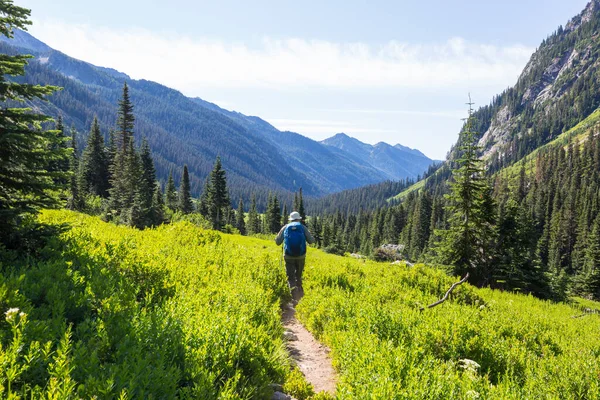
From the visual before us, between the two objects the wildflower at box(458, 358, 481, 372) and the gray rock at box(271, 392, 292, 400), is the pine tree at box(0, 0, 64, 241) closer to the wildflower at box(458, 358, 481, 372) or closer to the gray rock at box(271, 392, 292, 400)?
the gray rock at box(271, 392, 292, 400)

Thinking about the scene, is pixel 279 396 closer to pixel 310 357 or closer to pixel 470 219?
pixel 310 357

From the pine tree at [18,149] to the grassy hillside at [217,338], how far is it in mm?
1337

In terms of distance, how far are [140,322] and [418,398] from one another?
14.6 feet

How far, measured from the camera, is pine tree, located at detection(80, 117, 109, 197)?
5672cm

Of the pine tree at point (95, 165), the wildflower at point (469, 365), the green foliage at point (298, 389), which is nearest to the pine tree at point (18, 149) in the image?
the green foliage at point (298, 389)

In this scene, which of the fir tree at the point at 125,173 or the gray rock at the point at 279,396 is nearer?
the gray rock at the point at 279,396

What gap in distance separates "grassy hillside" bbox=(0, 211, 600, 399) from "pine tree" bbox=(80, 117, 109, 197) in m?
53.2

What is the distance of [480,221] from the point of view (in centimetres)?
2620

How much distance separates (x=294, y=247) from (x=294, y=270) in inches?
43.5

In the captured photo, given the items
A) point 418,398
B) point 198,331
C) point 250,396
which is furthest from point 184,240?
point 418,398

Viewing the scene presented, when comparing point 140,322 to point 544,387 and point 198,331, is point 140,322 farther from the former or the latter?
point 544,387

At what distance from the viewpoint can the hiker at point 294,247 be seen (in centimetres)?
1234

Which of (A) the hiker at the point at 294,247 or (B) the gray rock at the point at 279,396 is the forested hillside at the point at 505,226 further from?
(B) the gray rock at the point at 279,396

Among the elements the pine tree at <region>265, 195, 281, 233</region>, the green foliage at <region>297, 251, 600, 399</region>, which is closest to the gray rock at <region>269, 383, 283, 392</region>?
the green foliage at <region>297, 251, 600, 399</region>
